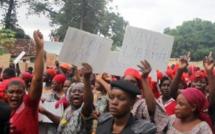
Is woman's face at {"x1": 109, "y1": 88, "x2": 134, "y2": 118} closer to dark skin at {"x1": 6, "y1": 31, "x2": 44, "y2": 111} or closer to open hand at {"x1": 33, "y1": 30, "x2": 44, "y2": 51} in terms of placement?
dark skin at {"x1": 6, "y1": 31, "x2": 44, "y2": 111}

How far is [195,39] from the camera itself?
46.5 meters

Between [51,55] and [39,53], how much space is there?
12399 mm

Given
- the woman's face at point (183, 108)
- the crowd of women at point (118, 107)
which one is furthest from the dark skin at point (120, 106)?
the woman's face at point (183, 108)

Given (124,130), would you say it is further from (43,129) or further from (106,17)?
(106,17)

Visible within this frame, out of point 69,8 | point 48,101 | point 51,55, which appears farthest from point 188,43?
point 48,101

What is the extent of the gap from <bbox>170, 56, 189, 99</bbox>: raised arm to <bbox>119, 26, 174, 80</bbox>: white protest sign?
0.89ft

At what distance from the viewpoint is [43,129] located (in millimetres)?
5758

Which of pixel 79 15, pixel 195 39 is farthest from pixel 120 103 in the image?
pixel 195 39

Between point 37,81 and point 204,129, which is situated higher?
point 37,81

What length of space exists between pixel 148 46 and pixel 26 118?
7.10ft

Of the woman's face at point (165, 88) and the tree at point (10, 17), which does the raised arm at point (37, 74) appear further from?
the tree at point (10, 17)

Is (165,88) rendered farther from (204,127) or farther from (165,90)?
(204,127)

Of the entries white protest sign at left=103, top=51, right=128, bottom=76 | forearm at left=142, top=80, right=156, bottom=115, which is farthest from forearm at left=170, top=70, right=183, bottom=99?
forearm at left=142, top=80, right=156, bottom=115

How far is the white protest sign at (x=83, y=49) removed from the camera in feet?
18.4
